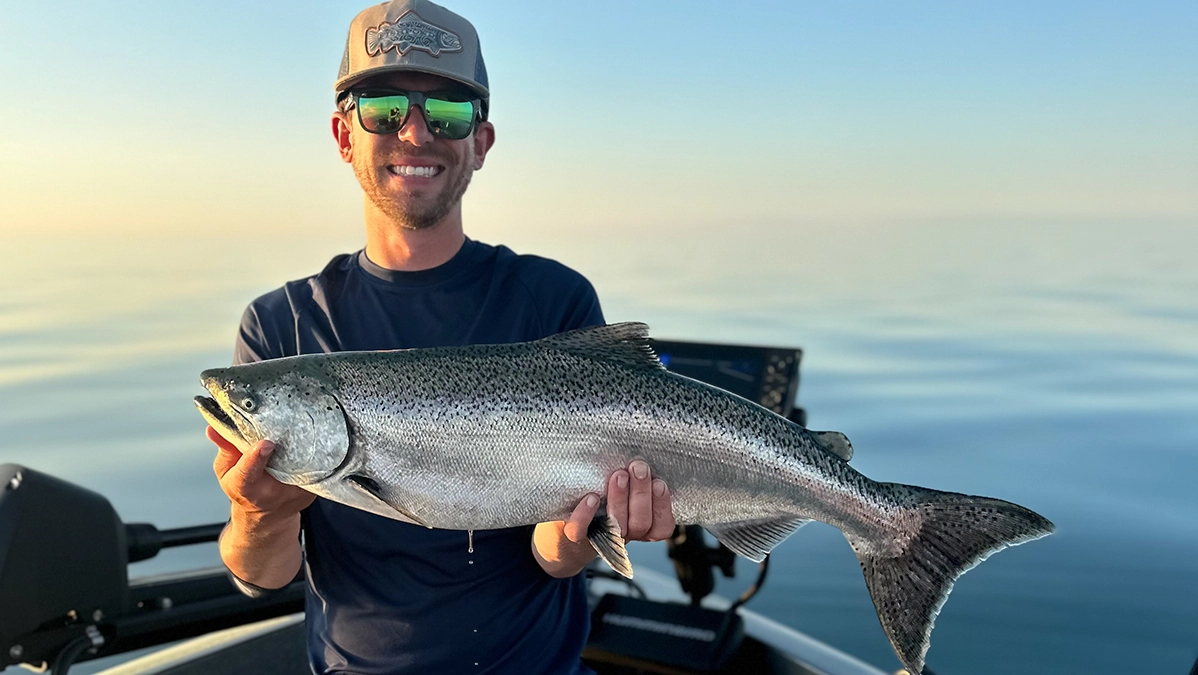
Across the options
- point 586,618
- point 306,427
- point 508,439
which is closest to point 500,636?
point 586,618

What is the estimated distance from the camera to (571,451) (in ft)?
8.03

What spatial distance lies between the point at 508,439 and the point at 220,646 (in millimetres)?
3123

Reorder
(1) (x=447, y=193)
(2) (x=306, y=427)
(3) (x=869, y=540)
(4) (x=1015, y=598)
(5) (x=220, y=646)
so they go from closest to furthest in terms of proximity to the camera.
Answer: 1. (2) (x=306, y=427)
2. (3) (x=869, y=540)
3. (1) (x=447, y=193)
4. (5) (x=220, y=646)
5. (4) (x=1015, y=598)

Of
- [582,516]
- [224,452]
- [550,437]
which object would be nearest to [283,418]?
[224,452]

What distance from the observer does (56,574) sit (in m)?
3.40

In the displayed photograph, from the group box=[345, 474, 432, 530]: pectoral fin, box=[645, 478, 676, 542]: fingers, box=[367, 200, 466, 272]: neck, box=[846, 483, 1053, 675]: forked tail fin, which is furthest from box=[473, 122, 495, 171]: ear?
box=[846, 483, 1053, 675]: forked tail fin

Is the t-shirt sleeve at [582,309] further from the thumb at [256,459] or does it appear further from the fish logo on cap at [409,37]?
the thumb at [256,459]

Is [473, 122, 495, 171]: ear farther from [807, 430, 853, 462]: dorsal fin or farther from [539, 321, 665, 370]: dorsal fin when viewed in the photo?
[807, 430, 853, 462]: dorsal fin

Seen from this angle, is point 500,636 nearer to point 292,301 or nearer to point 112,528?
point 292,301

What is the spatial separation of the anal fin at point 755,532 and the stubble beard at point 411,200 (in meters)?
1.34

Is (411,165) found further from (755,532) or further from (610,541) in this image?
(755,532)

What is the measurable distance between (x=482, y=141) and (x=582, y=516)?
59.1 inches

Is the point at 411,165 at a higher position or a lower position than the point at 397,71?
lower

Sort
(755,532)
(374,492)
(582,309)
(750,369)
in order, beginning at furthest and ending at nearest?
(750,369)
(582,309)
(755,532)
(374,492)
